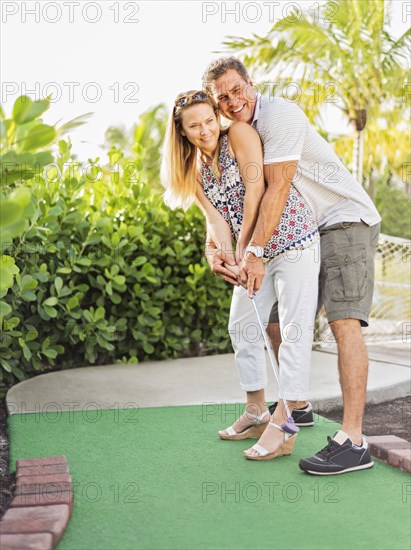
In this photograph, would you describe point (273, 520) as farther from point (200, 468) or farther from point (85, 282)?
point (85, 282)

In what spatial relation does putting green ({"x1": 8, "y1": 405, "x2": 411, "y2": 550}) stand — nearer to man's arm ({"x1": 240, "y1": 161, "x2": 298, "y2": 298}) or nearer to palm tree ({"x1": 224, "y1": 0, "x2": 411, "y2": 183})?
man's arm ({"x1": 240, "y1": 161, "x2": 298, "y2": 298})

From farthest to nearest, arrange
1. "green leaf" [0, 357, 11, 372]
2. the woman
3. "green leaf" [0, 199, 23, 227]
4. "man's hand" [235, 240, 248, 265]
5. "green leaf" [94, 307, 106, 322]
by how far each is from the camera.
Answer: "green leaf" [94, 307, 106, 322] → "green leaf" [0, 357, 11, 372] → "man's hand" [235, 240, 248, 265] → the woman → "green leaf" [0, 199, 23, 227]

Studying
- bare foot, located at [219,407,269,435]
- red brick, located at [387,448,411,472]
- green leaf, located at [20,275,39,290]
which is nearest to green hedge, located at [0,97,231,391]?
green leaf, located at [20,275,39,290]

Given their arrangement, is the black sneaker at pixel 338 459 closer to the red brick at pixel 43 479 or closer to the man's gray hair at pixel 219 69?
the red brick at pixel 43 479

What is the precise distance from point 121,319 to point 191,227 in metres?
0.99

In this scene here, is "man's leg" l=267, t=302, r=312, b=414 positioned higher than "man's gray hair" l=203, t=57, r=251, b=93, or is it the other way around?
"man's gray hair" l=203, t=57, r=251, b=93

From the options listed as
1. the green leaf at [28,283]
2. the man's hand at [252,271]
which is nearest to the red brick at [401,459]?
the man's hand at [252,271]

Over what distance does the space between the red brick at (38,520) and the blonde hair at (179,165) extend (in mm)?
1590

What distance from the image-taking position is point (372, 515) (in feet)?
9.58

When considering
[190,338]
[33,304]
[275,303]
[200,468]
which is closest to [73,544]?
[200,468]

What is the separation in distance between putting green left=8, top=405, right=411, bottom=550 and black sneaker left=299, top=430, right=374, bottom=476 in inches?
1.4

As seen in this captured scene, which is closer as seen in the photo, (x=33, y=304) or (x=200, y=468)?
(x=200, y=468)

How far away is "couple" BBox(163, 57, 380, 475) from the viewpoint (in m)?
3.49

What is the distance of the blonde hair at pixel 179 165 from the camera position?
372 centimetres
